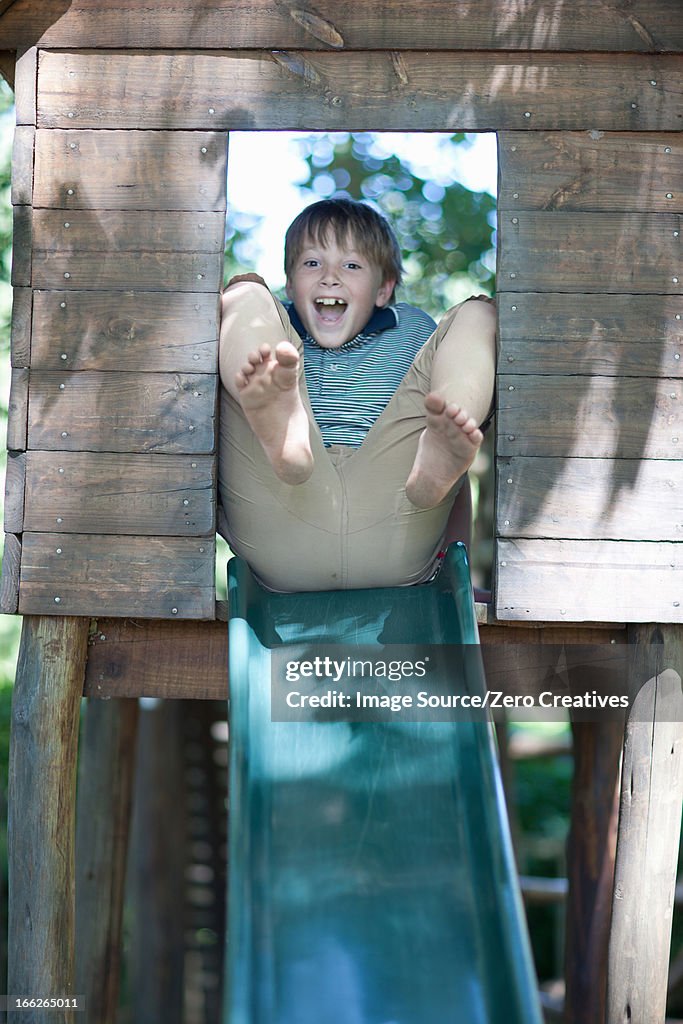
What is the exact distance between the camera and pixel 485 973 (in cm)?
240

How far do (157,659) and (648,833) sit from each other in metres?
1.52

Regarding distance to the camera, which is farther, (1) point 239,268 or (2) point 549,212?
(1) point 239,268

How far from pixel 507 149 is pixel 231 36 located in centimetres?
86

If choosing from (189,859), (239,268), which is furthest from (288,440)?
(189,859)

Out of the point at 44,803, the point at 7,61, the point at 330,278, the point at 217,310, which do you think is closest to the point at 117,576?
the point at 44,803

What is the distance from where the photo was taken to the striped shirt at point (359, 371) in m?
3.53

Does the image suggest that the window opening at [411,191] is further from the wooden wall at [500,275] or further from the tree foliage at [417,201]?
the wooden wall at [500,275]

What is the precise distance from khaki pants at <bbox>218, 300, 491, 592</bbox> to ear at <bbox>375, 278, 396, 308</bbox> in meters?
0.46

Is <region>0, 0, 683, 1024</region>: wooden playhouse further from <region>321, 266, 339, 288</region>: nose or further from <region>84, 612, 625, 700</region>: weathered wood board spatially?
<region>321, 266, 339, 288</region>: nose

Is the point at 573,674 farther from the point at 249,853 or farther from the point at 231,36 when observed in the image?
the point at 231,36

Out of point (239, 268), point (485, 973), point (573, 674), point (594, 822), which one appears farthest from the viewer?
point (239, 268)

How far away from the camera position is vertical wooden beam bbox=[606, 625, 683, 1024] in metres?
3.19

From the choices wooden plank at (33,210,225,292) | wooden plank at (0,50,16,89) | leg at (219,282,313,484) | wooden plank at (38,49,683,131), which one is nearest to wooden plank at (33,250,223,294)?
wooden plank at (33,210,225,292)

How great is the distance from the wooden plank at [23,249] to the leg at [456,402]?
1.22 metres
